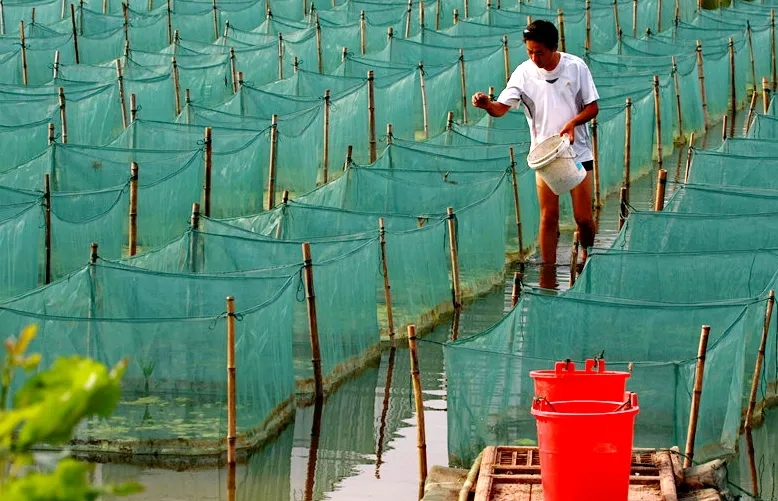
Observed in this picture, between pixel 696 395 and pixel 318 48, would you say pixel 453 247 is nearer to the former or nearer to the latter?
pixel 696 395

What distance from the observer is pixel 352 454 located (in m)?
10.5

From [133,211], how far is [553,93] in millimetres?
4616

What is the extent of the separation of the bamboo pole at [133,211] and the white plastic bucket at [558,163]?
162 inches

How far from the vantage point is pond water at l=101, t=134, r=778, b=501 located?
9.66m

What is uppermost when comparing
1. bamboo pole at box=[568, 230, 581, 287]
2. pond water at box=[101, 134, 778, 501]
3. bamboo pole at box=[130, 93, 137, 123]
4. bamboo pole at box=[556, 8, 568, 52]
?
bamboo pole at box=[556, 8, 568, 52]

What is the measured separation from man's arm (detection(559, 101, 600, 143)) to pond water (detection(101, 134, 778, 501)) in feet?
6.43

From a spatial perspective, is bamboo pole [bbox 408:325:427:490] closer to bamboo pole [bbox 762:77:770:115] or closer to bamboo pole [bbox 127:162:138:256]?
bamboo pole [bbox 127:162:138:256]

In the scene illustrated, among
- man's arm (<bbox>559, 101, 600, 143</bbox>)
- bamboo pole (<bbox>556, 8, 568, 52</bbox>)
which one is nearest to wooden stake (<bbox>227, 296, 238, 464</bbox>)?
man's arm (<bbox>559, 101, 600, 143</bbox>)

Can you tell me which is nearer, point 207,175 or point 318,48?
point 207,175

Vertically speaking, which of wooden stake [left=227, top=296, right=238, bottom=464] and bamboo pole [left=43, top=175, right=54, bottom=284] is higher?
bamboo pole [left=43, top=175, right=54, bottom=284]

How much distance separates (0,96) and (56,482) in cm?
1830

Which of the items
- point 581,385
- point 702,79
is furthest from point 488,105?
point 702,79

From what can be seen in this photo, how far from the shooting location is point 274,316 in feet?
34.9

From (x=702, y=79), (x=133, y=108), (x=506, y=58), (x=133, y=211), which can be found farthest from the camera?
(x=506, y=58)
